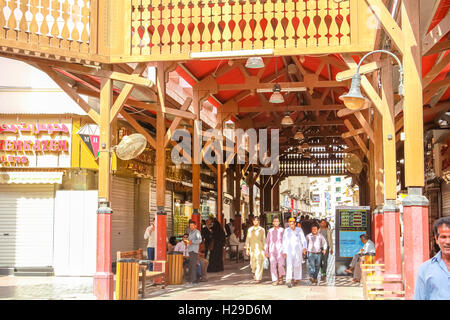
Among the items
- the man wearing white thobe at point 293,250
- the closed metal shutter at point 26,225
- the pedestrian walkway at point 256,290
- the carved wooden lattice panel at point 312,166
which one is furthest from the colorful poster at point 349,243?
the carved wooden lattice panel at point 312,166

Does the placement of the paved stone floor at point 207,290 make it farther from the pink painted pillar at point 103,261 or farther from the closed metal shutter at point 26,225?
the closed metal shutter at point 26,225

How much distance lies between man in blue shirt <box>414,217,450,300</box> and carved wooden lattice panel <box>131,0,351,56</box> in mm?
7389

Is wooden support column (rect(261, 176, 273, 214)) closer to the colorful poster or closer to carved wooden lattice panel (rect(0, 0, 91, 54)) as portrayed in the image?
the colorful poster

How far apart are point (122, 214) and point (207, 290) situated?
20.4ft

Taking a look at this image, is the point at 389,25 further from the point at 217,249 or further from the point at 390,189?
the point at 217,249

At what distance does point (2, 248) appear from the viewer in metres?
→ 16.1

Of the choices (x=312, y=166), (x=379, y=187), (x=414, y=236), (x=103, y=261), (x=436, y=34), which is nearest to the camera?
(x=414, y=236)

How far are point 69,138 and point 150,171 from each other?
4.59 meters

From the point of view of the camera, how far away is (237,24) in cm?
1126

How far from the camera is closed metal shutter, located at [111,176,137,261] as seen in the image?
1756 cm

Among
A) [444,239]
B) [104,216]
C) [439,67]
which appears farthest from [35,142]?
[444,239]
